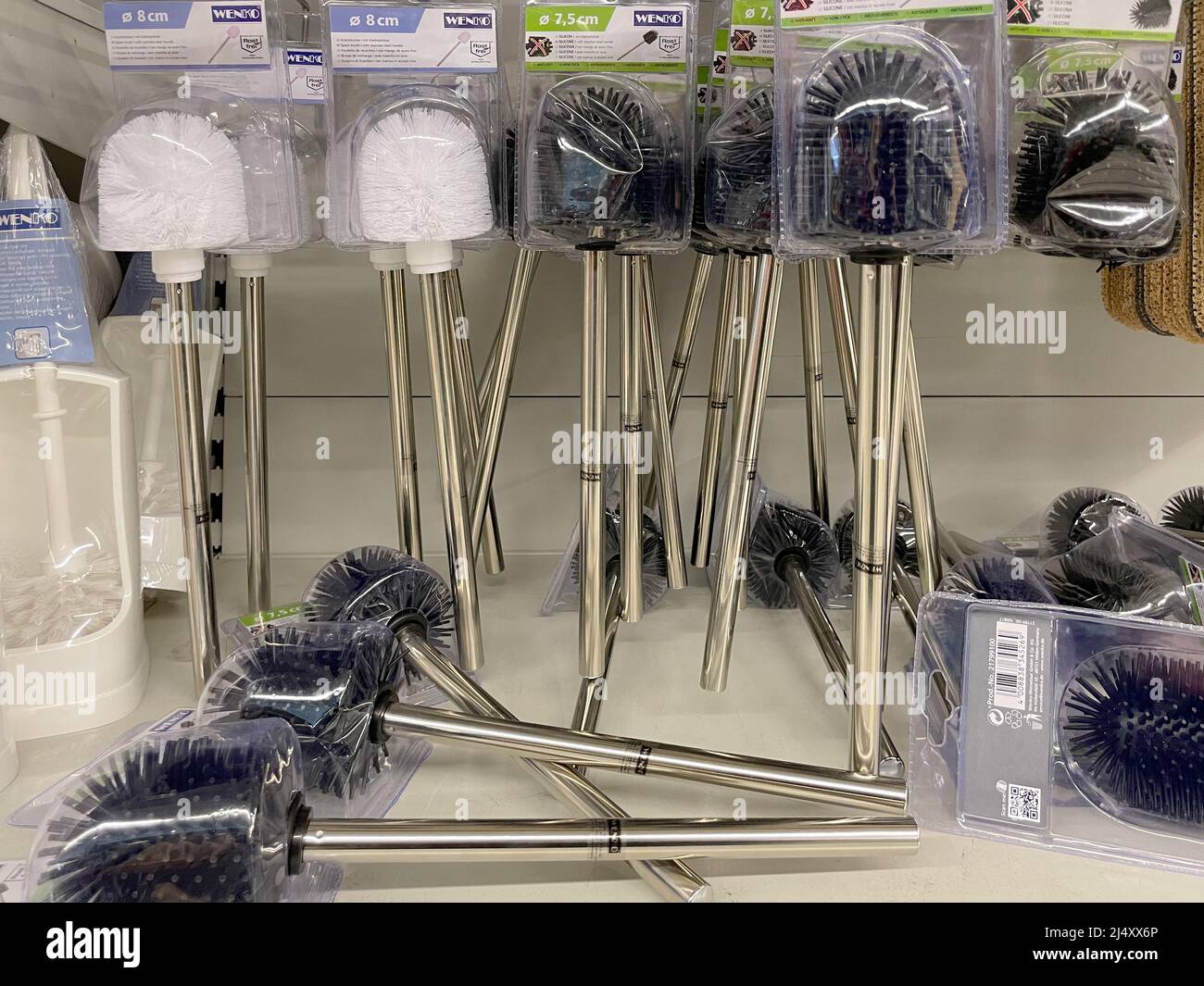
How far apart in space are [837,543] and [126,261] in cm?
90

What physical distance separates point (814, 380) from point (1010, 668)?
476mm

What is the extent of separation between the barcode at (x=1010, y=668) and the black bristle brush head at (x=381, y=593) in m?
0.50

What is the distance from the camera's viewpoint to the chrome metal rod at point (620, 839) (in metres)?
0.63

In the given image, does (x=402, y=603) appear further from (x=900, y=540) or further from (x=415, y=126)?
(x=900, y=540)

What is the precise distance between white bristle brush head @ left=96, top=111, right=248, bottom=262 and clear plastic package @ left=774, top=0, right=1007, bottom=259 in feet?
1.50

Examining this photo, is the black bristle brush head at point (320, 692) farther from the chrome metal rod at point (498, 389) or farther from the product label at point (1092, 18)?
the product label at point (1092, 18)

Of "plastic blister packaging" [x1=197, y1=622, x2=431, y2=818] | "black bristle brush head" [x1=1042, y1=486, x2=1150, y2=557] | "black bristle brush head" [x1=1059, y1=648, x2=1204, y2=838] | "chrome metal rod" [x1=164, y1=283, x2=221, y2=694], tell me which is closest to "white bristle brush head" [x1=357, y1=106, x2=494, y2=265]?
"chrome metal rod" [x1=164, y1=283, x2=221, y2=694]

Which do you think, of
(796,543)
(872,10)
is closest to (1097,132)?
(872,10)

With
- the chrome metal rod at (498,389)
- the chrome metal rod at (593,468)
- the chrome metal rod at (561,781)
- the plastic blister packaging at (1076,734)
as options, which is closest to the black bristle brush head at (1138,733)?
the plastic blister packaging at (1076,734)

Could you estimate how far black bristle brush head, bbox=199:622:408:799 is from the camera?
693 millimetres

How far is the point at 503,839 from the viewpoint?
0.65 metres

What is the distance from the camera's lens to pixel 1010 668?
69 centimetres

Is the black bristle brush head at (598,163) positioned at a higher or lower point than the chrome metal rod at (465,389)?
higher

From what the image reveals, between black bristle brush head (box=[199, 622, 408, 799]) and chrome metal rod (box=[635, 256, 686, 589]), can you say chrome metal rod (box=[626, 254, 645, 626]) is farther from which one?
black bristle brush head (box=[199, 622, 408, 799])
